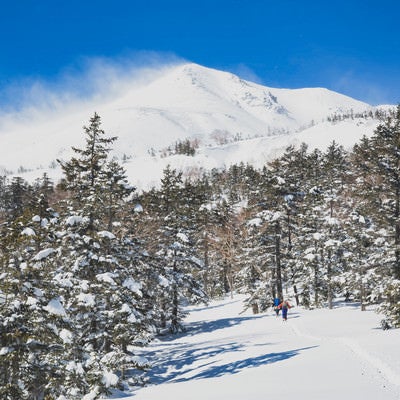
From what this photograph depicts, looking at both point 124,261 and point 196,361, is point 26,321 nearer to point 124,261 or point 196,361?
point 124,261

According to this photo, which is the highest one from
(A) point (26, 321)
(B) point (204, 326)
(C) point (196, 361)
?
(A) point (26, 321)

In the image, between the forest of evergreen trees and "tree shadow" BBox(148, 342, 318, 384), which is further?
"tree shadow" BBox(148, 342, 318, 384)

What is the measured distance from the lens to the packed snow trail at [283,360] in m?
13.6

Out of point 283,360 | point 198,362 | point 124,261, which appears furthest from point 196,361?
point 124,261

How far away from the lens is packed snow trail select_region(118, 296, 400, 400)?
13.6m

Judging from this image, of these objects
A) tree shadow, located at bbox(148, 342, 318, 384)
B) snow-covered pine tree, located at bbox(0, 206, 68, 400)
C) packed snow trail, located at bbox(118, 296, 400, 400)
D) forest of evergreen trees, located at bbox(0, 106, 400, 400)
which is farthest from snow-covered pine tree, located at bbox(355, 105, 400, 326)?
snow-covered pine tree, located at bbox(0, 206, 68, 400)

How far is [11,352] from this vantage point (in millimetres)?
13945

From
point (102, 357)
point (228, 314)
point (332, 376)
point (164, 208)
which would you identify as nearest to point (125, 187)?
point (102, 357)

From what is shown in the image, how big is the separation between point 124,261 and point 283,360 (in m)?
10.7

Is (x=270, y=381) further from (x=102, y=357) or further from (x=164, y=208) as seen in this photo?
(x=164, y=208)

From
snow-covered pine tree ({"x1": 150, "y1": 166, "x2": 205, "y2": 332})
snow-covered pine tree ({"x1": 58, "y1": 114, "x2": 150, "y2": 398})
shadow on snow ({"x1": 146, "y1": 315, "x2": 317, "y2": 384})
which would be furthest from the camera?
snow-covered pine tree ({"x1": 150, "y1": 166, "x2": 205, "y2": 332})

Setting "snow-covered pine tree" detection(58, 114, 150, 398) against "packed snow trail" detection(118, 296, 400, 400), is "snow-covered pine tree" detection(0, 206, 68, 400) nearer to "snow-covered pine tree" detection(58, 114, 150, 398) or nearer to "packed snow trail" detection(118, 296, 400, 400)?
"snow-covered pine tree" detection(58, 114, 150, 398)

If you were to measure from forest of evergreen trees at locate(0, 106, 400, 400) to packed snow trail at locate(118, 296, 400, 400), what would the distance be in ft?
7.35

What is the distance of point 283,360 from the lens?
1891 cm
